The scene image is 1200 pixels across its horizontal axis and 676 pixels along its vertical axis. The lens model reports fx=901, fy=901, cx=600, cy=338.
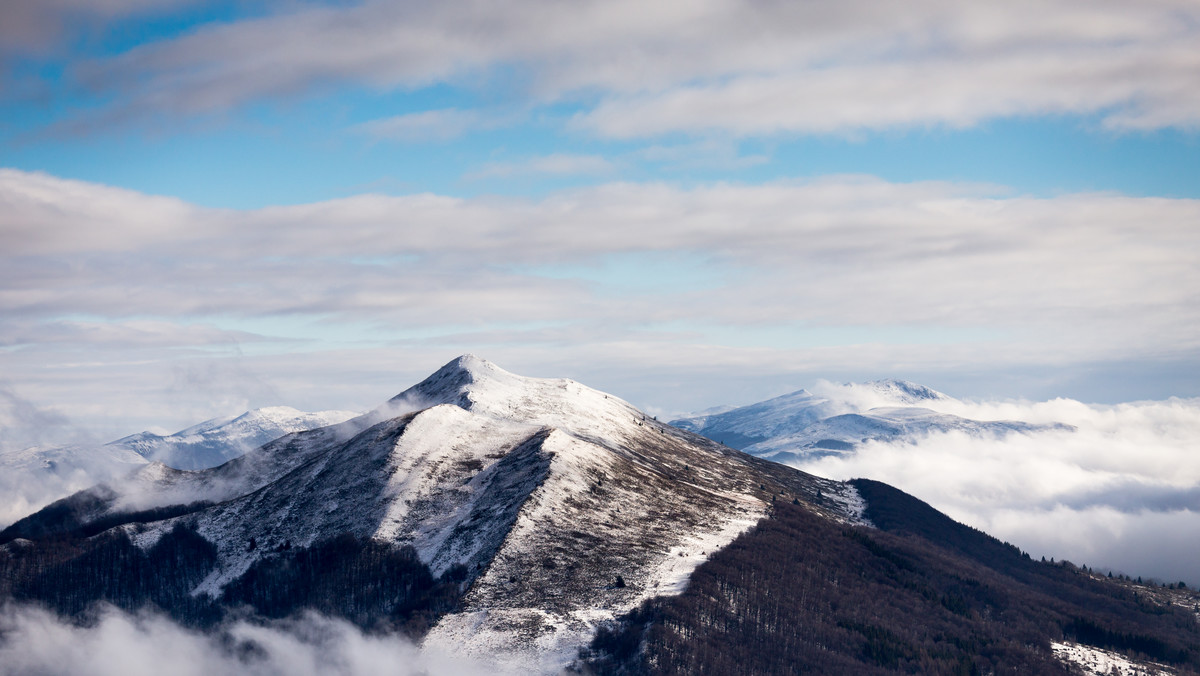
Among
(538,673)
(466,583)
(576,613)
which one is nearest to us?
(538,673)

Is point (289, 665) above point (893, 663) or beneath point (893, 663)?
beneath

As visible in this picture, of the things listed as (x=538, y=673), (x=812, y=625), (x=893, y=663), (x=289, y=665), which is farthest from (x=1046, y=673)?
(x=289, y=665)

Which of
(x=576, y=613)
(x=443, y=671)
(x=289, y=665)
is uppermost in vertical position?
(x=576, y=613)

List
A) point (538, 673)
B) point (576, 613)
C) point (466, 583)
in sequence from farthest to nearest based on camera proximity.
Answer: point (466, 583)
point (576, 613)
point (538, 673)

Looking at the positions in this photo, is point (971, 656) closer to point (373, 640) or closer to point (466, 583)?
point (466, 583)

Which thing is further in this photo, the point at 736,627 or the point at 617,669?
the point at 736,627

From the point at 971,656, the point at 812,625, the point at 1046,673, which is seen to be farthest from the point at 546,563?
Answer: the point at 1046,673

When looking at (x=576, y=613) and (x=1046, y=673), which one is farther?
(x=1046, y=673)

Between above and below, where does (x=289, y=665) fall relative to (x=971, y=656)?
below

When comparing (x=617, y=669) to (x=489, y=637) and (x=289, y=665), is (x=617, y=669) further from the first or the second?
(x=289, y=665)
